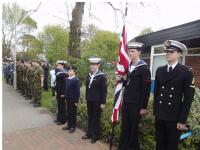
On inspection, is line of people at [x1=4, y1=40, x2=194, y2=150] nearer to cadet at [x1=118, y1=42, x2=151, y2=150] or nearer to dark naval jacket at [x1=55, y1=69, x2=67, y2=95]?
cadet at [x1=118, y1=42, x2=151, y2=150]

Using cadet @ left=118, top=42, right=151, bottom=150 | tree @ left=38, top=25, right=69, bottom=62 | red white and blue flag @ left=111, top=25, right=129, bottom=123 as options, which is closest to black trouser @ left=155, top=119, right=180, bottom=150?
cadet @ left=118, top=42, right=151, bottom=150

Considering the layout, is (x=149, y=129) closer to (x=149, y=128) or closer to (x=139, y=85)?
(x=149, y=128)

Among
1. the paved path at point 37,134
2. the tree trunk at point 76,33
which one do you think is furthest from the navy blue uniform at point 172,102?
the tree trunk at point 76,33

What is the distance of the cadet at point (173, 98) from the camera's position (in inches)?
166

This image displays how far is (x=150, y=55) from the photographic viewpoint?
1387cm

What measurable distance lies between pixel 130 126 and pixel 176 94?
1.39m

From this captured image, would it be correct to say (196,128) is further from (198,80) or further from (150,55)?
(150,55)

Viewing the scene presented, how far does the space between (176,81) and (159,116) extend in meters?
0.59

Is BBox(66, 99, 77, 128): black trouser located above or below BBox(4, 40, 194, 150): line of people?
below

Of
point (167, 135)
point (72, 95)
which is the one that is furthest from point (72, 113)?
point (167, 135)

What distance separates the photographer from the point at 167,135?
14.8 ft

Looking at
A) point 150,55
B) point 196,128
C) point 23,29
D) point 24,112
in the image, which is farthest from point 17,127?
point 23,29

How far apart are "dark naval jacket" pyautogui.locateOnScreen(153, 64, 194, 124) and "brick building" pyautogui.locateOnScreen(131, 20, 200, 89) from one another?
4.11 metres

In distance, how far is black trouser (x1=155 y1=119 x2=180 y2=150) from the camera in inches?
171
